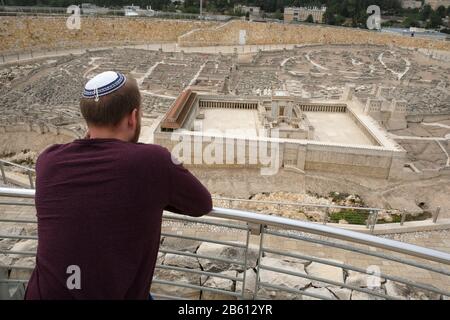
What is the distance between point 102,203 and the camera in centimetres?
136

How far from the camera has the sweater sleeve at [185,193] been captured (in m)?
1.49

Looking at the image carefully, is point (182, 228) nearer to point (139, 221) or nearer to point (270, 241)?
point (270, 241)

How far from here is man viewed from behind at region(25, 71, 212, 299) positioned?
4.50 ft

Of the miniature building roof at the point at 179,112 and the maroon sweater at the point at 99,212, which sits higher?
the maroon sweater at the point at 99,212

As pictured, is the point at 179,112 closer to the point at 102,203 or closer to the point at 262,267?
the point at 262,267

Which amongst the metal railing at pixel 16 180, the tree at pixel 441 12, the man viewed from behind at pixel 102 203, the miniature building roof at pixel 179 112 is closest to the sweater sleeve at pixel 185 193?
the man viewed from behind at pixel 102 203

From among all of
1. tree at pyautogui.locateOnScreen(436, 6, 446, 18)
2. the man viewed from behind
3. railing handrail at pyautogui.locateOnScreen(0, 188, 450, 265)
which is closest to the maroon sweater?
the man viewed from behind

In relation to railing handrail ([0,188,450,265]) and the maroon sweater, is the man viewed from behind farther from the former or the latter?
railing handrail ([0,188,450,265])

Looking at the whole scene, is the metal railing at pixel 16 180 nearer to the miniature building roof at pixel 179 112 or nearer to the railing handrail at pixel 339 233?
the railing handrail at pixel 339 233

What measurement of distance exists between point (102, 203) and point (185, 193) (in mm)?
337

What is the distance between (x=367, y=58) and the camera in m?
35.4

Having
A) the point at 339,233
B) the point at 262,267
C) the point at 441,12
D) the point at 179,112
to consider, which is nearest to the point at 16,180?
the point at 262,267

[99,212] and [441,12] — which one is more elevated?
[441,12]
